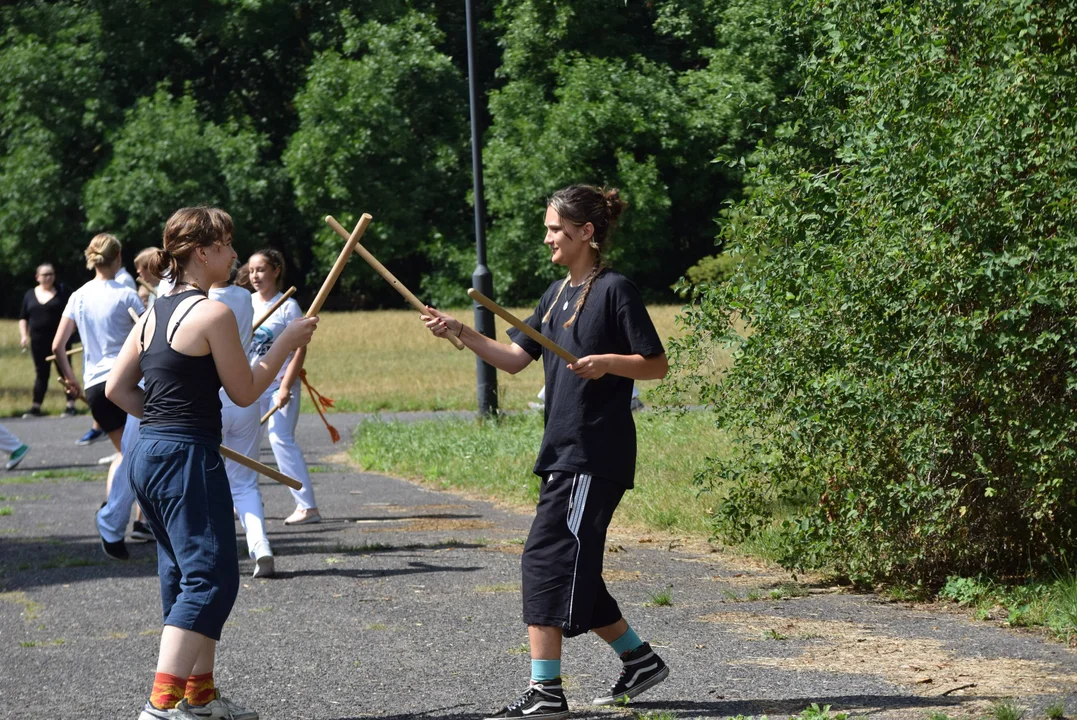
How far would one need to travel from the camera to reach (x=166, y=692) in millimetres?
4367

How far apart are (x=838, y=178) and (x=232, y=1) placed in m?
39.9

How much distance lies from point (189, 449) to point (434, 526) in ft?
16.3

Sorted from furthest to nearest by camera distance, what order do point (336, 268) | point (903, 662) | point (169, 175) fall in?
point (169, 175)
point (903, 662)
point (336, 268)

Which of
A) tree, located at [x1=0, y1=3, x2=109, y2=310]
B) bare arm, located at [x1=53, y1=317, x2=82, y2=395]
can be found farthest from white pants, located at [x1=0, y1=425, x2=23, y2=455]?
tree, located at [x1=0, y1=3, x2=109, y2=310]

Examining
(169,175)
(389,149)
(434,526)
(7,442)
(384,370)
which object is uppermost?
(389,149)

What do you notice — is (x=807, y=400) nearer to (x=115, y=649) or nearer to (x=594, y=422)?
(x=594, y=422)

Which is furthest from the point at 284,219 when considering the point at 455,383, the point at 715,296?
the point at 715,296

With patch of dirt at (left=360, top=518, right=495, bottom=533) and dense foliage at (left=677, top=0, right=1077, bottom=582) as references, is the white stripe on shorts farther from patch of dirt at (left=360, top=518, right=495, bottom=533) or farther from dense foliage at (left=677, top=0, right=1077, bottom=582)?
patch of dirt at (left=360, top=518, right=495, bottom=533)

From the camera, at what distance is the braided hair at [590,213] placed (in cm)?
488

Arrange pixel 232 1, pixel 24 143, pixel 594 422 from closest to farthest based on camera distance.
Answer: pixel 594 422 → pixel 24 143 → pixel 232 1

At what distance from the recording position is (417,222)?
42.5 metres

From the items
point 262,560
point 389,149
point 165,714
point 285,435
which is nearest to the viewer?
point 165,714

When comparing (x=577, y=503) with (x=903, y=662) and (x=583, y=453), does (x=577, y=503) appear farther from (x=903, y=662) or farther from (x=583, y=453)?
(x=903, y=662)

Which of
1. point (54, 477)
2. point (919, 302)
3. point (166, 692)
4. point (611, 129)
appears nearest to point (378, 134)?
point (611, 129)
